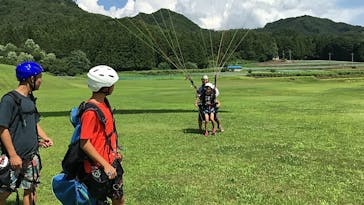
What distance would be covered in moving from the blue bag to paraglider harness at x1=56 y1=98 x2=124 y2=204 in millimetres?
51

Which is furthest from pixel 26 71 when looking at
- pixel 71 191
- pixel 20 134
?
pixel 71 191

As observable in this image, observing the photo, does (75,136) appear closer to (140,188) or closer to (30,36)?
(140,188)

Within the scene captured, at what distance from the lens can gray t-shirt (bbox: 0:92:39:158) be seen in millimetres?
5230

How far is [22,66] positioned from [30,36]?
142443 millimetres

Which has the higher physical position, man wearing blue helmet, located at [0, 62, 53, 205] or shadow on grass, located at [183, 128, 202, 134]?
man wearing blue helmet, located at [0, 62, 53, 205]

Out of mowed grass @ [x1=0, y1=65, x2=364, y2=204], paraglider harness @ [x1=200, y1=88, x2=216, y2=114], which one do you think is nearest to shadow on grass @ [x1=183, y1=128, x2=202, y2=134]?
mowed grass @ [x1=0, y1=65, x2=364, y2=204]

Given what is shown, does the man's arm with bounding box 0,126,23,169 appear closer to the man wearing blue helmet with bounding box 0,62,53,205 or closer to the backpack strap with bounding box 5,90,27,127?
the man wearing blue helmet with bounding box 0,62,53,205

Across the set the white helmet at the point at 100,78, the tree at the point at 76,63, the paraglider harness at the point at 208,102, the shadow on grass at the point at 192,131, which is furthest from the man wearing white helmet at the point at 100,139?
the tree at the point at 76,63

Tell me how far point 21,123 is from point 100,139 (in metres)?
1.29

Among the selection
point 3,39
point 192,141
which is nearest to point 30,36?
point 3,39

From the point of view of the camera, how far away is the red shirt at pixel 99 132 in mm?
4617

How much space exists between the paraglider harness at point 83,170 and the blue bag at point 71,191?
0.05 m

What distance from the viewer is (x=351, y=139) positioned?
1363 centimetres

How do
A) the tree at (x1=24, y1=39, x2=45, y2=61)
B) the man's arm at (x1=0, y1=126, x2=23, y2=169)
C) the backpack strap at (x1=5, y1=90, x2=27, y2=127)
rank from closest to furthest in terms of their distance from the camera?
the man's arm at (x1=0, y1=126, x2=23, y2=169) < the backpack strap at (x1=5, y1=90, x2=27, y2=127) < the tree at (x1=24, y1=39, x2=45, y2=61)
